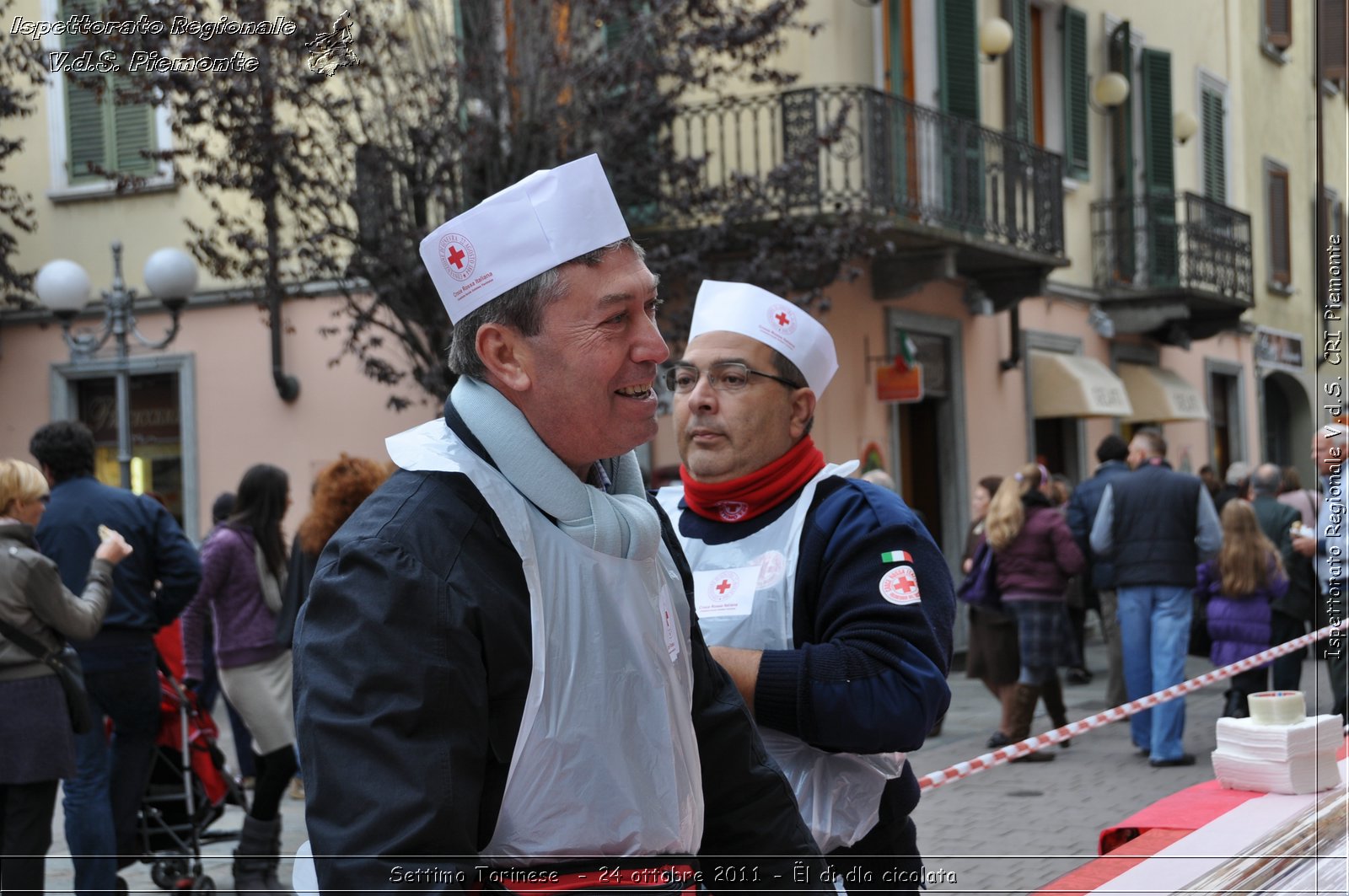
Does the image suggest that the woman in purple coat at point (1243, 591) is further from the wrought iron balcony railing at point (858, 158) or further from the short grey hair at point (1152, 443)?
the wrought iron balcony railing at point (858, 158)

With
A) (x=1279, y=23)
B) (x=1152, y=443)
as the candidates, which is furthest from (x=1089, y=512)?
(x=1279, y=23)

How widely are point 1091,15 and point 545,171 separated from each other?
1414cm

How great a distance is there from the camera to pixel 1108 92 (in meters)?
14.7

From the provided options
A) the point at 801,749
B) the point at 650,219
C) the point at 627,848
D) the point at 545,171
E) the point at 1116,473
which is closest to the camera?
the point at 627,848

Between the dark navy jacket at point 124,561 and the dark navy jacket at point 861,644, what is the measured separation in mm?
3873

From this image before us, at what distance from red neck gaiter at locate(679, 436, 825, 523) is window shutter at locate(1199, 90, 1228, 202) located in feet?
11.2

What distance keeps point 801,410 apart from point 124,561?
400 cm

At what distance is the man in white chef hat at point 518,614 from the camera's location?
1.74 m

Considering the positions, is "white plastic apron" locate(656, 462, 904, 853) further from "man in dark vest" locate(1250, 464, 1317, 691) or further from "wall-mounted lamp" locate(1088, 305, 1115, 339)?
"wall-mounted lamp" locate(1088, 305, 1115, 339)

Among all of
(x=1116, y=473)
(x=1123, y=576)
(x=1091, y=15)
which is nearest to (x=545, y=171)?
(x=1123, y=576)

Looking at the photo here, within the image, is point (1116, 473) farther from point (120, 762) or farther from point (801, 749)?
point (801, 749)

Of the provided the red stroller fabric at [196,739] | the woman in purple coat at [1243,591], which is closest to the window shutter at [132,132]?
the red stroller fabric at [196,739]

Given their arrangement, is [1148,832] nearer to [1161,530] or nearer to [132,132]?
[1161,530]

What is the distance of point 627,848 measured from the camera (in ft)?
6.35
